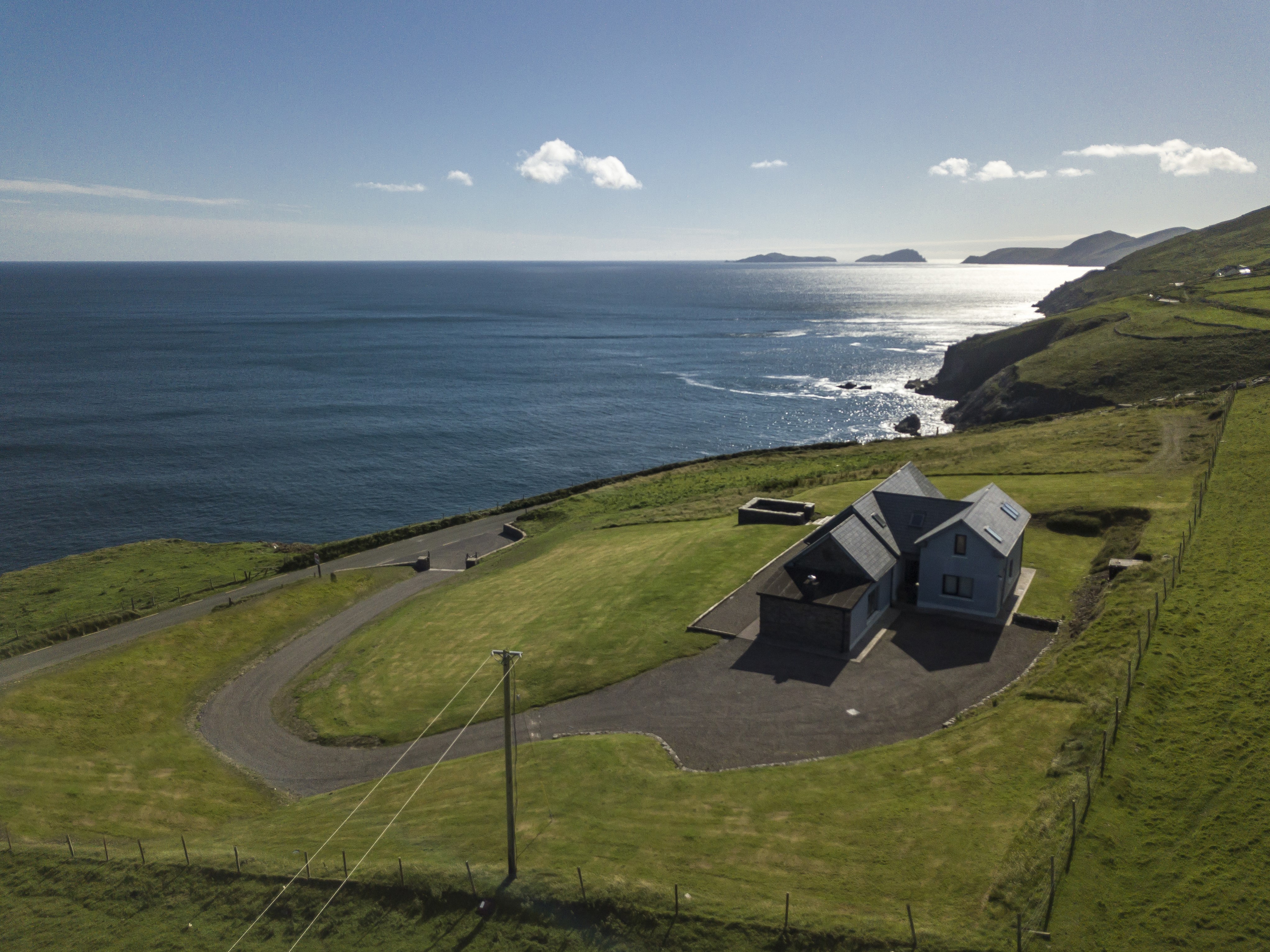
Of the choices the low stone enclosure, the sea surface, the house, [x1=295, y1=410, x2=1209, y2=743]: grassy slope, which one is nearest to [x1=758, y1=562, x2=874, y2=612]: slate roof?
the house

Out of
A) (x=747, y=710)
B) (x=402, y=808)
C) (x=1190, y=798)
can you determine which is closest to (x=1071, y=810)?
(x=1190, y=798)

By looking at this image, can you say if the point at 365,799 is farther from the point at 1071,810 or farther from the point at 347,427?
the point at 347,427

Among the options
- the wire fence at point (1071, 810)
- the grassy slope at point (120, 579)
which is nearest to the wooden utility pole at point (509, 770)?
the wire fence at point (1071, 810)

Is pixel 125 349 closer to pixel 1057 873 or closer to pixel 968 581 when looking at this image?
pixel 968 581

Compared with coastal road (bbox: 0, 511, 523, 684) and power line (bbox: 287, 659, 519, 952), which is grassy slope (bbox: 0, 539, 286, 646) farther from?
power line (bbox: 287, 659, 519, 952)

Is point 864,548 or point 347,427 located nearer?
point 864,548

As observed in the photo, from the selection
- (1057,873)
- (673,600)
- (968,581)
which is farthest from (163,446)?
(1057,873)
